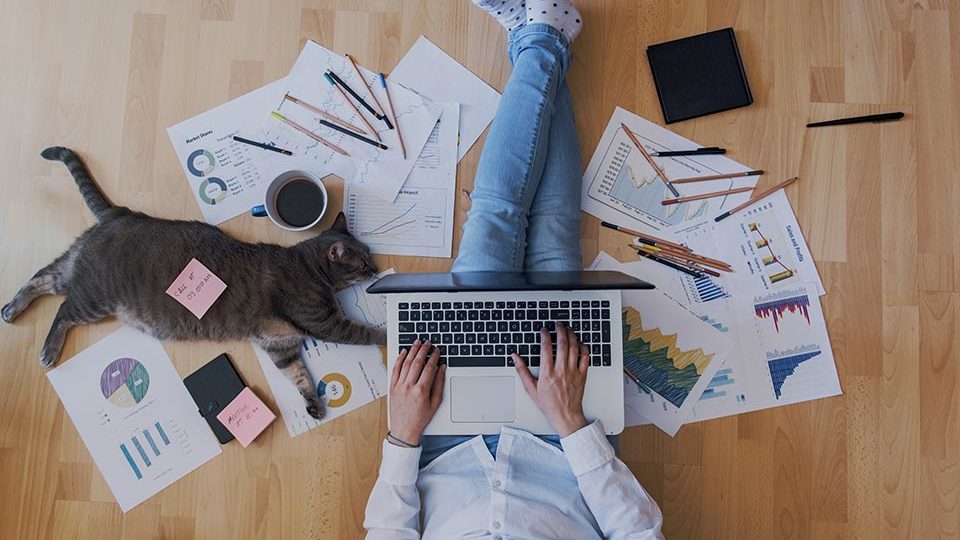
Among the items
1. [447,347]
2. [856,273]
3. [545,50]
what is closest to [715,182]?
[856,273]

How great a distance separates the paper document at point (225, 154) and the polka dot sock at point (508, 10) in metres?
0.49

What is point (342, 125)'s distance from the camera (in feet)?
4.45

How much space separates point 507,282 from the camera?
3.53 feet

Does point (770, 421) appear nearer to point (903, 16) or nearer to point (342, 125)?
point (903, 16)

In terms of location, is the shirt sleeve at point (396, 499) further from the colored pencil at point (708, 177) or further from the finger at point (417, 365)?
the colored pencil at point (708, 177)

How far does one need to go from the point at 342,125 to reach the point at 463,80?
0.95 ft

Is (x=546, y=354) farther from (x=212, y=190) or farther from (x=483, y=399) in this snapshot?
(x=212, y=190)

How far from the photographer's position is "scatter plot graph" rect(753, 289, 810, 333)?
130 cm

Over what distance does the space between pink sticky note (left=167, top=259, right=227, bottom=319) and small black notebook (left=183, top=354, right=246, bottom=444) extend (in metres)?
0.12

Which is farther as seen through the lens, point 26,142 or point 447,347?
point 26,142

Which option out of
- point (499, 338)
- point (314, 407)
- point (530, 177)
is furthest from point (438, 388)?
point (530, 177)

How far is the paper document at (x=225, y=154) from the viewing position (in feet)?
4.42

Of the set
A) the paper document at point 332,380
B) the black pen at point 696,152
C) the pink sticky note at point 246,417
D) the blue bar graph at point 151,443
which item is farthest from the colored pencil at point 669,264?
the blue bar graph at point 151,443

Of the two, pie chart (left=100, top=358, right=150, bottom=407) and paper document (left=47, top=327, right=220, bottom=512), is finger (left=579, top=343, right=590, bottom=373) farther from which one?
pie chart (left=100, top=358, right=150, bottom=407)
